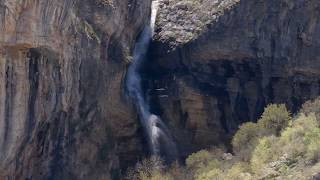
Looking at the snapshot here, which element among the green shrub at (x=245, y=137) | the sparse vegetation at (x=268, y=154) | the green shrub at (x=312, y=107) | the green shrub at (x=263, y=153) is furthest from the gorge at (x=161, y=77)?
the green shrub at (x=263, y=153)

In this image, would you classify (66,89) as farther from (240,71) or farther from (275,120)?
(240,71)

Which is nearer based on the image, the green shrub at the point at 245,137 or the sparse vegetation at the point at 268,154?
the sparse vegetation at the point at 268,154

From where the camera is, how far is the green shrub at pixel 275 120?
2144 inches

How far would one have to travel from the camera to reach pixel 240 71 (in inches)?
2388

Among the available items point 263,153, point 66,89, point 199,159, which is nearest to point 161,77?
point 199,159

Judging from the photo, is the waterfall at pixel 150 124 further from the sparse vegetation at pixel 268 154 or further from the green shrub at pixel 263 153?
the green shrub at pixel 263 153

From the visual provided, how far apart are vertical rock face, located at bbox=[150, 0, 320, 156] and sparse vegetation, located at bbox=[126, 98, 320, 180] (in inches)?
113

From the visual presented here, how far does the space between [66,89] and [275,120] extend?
45.3 feet

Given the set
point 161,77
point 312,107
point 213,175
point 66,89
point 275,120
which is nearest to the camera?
point 66,89

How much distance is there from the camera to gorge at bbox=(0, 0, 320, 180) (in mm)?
50312

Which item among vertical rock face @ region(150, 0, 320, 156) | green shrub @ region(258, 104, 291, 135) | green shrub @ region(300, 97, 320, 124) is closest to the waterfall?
vertical rock face @ region(150, 0, 320, 156)

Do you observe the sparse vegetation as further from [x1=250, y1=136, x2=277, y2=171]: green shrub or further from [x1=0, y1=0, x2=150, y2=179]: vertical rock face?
[x1=0, y1=0, x2=150, y2=179]: vertical rock face

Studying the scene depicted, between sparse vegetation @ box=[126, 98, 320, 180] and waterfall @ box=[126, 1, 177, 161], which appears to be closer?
sparse vegetation @ box=[126, 98, 320, 180]

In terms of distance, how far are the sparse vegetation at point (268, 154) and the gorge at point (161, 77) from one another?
3159mm
